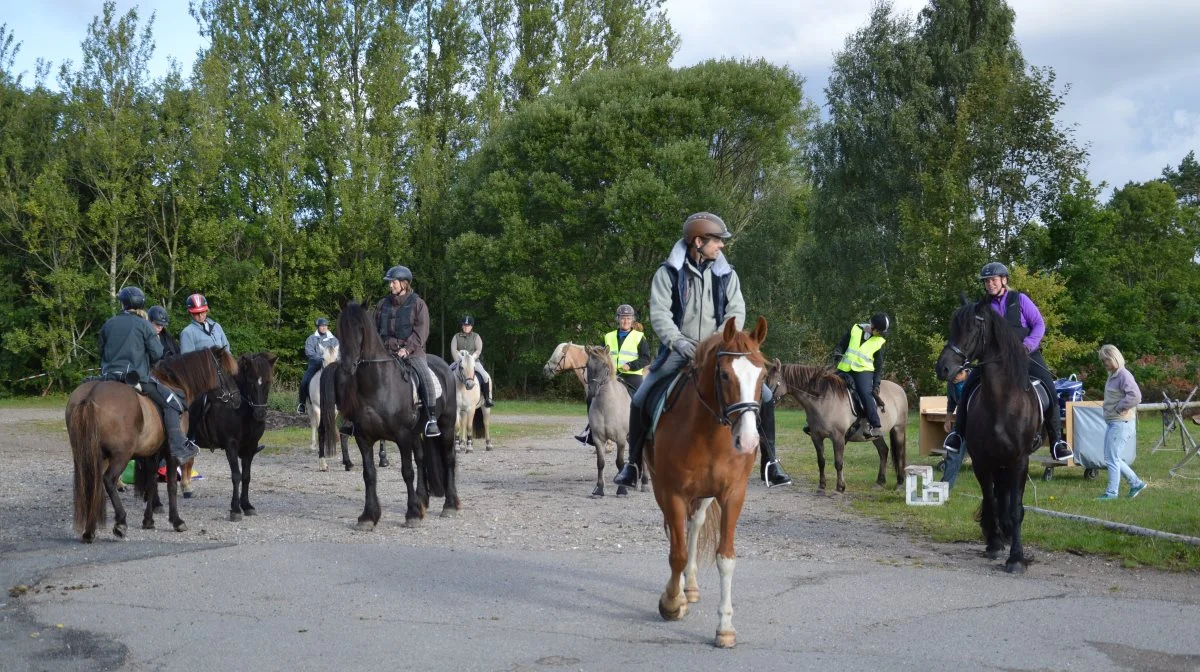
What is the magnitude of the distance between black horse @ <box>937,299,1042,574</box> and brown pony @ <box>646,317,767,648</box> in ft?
10.2

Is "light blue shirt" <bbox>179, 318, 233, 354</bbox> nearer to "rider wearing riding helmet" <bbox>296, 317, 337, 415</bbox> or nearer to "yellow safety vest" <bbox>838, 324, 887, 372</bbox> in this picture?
"rider wearing riding helmet" <bbox>296, 317, 337, 415</bbox>

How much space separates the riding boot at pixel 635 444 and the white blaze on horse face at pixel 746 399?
1419 mm

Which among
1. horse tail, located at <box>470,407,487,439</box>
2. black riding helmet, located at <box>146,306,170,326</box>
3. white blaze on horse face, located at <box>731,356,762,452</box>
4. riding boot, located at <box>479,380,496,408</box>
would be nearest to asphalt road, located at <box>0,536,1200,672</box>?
white blaze on horse face, located at <box>731,356,762,452</box>

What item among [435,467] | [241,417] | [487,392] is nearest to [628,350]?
[435,467]

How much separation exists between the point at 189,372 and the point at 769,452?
679 cm

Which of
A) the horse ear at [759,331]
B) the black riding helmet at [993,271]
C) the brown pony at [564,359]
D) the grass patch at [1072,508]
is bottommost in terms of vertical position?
the grass patch at [1072,508]

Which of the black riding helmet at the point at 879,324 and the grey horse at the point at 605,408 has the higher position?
the black riding helmet at the point at 879,324

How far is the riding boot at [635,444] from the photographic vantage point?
7688mm

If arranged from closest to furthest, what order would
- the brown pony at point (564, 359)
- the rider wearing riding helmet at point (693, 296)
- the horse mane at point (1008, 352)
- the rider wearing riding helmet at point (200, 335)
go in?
the rider wearing riding helmet at point (693, 296)
the horse mane at point (1008, 352)
the rider wearing riding helmet at point (200, 335)
the brown pony at point (564, 359)

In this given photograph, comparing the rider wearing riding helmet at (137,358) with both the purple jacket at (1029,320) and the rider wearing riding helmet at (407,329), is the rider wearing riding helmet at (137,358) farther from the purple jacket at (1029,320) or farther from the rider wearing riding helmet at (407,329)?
the purple jacket at (1029,320)

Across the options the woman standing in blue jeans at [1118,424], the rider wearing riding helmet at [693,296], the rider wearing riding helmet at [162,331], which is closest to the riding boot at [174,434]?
the rider wearing riding helmet at [162,331]

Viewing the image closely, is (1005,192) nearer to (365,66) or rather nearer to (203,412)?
(365,66)

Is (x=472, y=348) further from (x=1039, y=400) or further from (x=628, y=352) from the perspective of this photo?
(x=1039, y=400)

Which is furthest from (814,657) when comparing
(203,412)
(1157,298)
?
(1157,298)
